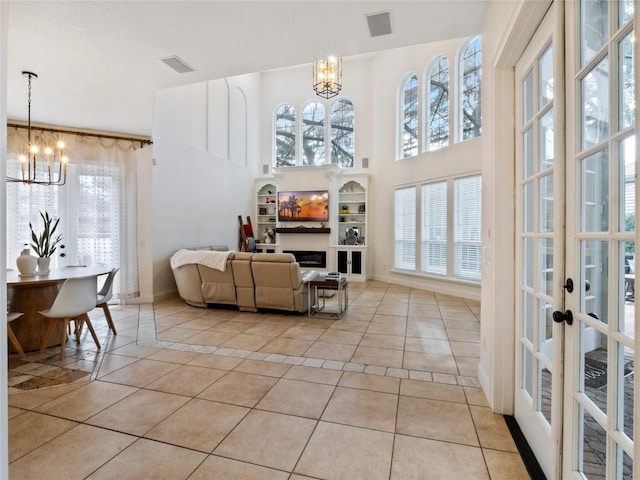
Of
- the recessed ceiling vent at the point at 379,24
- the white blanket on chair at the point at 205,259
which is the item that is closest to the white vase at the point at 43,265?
the white blanket on chair at the point at 205,259

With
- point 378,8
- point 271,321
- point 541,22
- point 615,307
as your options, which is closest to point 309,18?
point 378,8

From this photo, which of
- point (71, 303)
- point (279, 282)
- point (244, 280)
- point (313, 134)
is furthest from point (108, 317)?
point (313, 134)

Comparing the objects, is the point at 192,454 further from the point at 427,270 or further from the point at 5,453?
the point at 427,270

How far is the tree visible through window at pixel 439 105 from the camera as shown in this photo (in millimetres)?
6348

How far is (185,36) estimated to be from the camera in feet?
9.09

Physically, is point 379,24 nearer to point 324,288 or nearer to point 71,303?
point 324,288

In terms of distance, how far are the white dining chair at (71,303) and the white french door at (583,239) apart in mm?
3822

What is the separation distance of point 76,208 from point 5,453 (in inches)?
206

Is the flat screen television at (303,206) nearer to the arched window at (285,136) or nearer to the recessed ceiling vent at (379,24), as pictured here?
the arched window at (285,136)

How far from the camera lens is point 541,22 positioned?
1537mm

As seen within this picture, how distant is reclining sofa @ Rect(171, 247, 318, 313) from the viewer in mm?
4414

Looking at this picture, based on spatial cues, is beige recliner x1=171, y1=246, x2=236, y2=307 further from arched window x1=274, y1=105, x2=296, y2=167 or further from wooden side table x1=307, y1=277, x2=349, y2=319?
arched window x1=274, y1=105, x2=296, y2=167

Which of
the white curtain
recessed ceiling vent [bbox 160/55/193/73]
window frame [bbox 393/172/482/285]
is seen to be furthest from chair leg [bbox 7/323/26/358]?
window frame [bbox 393/172/482/285]

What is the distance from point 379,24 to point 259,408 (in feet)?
10.5
